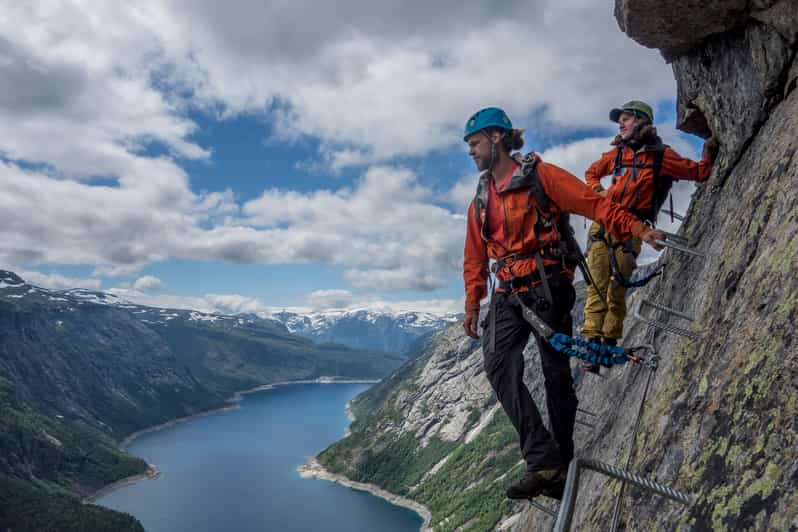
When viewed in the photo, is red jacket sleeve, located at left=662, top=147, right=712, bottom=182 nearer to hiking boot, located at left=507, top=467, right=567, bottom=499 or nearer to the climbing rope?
the climbing rope

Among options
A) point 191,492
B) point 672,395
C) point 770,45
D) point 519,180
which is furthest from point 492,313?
point 191,492


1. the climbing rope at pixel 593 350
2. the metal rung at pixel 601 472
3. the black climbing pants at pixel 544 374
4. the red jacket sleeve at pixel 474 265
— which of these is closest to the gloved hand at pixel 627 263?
the black climbing pants at pixel 544 374

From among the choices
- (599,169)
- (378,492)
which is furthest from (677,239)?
(378,492)

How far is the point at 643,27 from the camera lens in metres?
7.57

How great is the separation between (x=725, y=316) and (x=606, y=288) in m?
3.24

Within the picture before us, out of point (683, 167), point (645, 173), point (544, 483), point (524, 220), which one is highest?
point (683, 167)

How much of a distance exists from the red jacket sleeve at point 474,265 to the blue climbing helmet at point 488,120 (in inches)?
41.7

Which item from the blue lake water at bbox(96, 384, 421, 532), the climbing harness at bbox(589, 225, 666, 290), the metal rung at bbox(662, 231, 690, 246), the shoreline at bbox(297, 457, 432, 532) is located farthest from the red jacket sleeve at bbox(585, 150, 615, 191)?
the shoreline at bbox(297, 457, 432, 532)

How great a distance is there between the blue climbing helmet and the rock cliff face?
2.42 metres

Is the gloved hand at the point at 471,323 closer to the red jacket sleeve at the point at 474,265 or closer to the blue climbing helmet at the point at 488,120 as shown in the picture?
the red jacket sleeve at the point at 474,265

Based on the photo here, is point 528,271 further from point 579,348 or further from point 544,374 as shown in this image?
point 544,374

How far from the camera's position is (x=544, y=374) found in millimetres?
6590

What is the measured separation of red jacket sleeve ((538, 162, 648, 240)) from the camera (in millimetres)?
5934

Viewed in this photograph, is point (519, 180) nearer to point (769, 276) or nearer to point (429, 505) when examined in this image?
point (769, 276)
